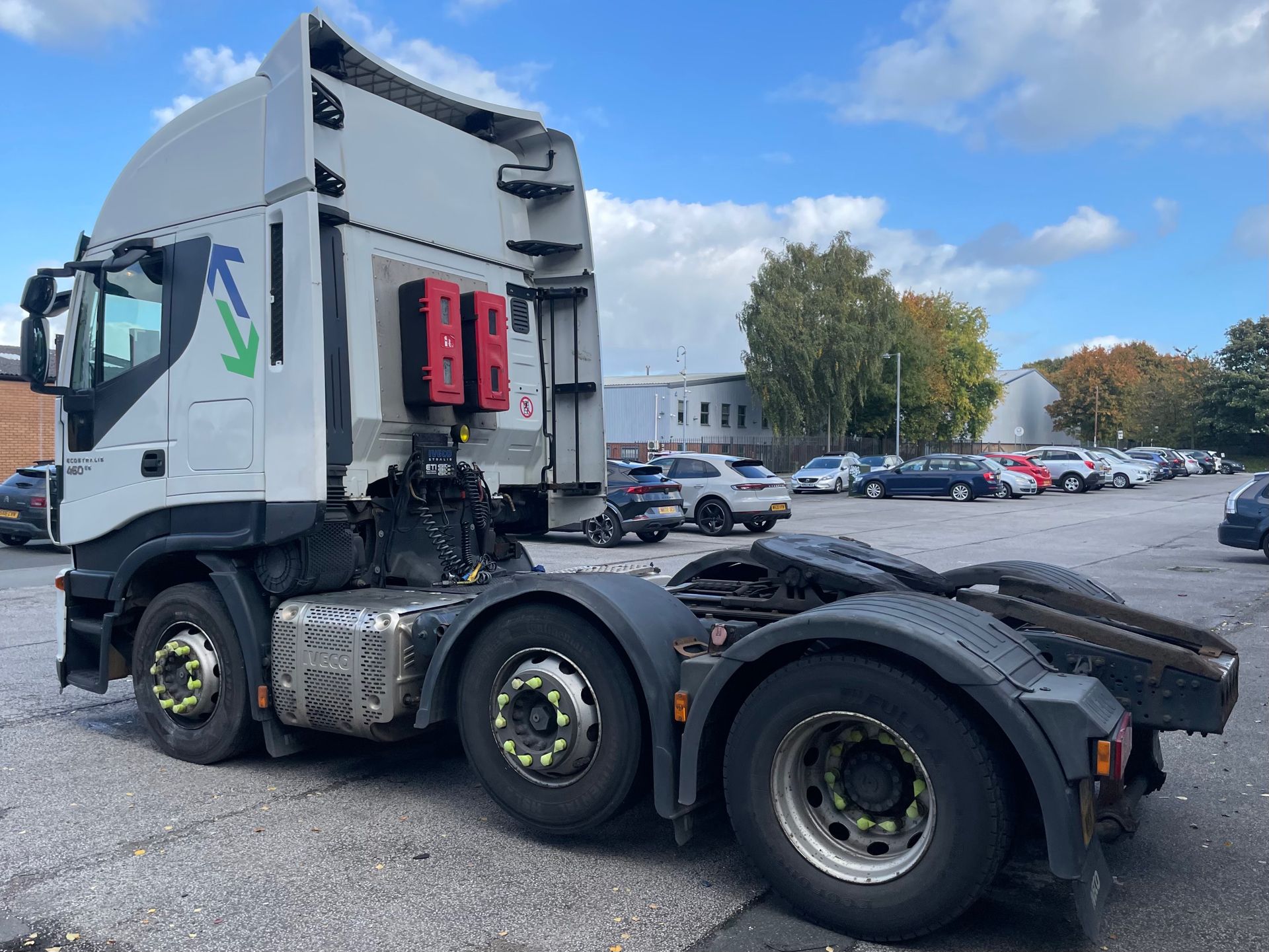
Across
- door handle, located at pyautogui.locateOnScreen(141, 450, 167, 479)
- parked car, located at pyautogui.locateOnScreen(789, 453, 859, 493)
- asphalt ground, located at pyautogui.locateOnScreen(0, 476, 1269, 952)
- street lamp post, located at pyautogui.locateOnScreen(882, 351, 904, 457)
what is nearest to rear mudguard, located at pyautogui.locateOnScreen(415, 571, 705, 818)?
asphalt ground, located at pyautogui.locateOnScreen(0, 476, 1269, 952)

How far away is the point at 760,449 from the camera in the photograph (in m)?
57.7

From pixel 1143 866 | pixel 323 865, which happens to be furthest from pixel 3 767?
pixel 1143 866

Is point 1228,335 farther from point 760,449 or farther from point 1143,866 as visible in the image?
point 1143,866

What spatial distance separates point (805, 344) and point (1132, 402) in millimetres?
34715

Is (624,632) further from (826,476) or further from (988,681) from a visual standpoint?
(826,476)

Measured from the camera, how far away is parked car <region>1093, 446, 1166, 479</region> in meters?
44.1

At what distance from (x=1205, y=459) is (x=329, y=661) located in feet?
206

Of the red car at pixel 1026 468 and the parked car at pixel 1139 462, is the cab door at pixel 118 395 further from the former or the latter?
the parked car at pixel 1139 462

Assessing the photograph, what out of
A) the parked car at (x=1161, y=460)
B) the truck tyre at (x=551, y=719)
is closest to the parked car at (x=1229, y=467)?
the parked car at (x=1161, y=460)

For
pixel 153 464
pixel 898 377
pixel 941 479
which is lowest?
pixel 941 479

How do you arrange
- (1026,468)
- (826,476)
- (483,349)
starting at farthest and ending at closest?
1. (826,476)
2. (1026,468)
3. (483,349)

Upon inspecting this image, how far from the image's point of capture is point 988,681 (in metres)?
3.17

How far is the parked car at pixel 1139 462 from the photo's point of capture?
44094 millimetres

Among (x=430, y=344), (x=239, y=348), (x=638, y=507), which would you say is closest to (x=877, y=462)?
(x=638, y=507)
